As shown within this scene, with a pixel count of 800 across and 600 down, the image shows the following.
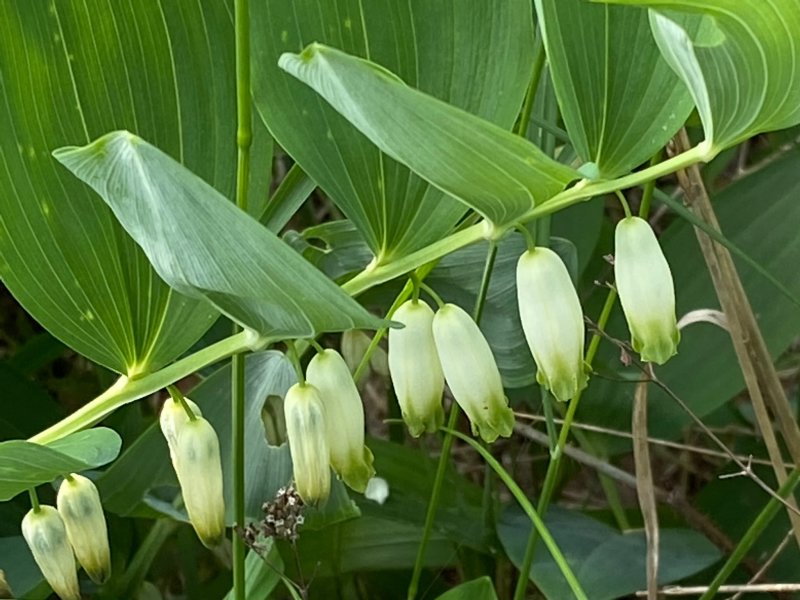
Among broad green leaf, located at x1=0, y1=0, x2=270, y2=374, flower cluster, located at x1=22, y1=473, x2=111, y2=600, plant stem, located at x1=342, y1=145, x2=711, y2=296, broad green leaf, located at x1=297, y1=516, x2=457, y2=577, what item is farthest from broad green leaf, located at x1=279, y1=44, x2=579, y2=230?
broad green leaf, located at x1=297, y1=516, x2=457, y2=577

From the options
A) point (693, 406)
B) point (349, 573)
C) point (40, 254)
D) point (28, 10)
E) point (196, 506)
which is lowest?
point (349, 573)

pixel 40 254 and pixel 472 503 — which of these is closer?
pixel 40 254

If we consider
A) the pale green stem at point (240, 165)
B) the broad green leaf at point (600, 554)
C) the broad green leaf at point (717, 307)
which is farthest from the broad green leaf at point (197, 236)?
the broad green leaf at point (717, 307)

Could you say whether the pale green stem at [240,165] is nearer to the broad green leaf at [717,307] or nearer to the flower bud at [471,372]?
the flower bud at [471,372]

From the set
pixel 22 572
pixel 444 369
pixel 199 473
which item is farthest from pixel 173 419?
pixel 22 572

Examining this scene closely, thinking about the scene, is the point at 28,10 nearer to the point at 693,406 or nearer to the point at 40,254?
the point at 40,254

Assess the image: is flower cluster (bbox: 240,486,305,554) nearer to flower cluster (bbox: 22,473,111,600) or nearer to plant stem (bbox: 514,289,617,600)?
flower cluster (bbox: 22,473,111,600)

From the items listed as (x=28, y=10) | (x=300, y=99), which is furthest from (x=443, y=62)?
(x=28, y=10)

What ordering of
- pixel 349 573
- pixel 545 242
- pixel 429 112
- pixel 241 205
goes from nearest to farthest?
pixel 429 112
pixel 241 205
pixel 545 242
pixel 349 573

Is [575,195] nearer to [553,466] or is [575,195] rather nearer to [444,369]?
[444,369]
